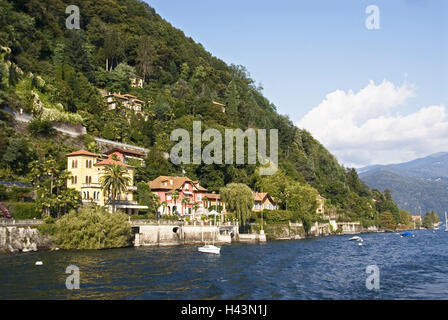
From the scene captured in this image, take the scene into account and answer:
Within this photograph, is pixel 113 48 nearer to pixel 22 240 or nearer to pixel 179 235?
pixel 179 235

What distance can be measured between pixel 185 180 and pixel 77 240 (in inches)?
1349

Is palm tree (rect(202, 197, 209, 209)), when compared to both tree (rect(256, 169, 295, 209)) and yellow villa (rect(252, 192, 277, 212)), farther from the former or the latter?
tree (rect(256, 169, 295, 209))

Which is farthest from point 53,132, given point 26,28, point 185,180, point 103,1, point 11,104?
point 103,1

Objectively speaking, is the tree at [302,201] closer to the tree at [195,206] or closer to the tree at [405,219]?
the tree at [195,206]

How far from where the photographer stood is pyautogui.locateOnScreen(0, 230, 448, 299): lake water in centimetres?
3003

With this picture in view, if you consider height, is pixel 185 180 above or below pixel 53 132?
below

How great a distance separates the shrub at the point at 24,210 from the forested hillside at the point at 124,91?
767 cm

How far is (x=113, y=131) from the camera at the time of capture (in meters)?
88.6

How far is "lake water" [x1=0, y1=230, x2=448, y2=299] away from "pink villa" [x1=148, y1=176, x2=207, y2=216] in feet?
94.8

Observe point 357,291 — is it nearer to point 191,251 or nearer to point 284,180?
point 191,251

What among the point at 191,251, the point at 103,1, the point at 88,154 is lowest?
the point at 191,251

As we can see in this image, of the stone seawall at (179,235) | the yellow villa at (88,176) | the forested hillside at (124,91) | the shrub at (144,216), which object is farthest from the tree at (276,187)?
the yellow villa at (88,176)
